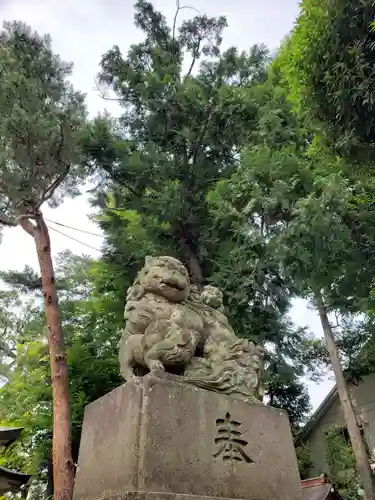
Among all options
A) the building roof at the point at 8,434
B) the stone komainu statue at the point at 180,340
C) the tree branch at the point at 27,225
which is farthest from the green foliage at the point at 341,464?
the stone komainu statue at the point at 180,340

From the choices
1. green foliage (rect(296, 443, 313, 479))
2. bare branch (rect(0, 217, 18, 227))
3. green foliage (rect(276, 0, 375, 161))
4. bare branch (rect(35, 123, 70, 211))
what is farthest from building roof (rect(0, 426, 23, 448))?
green foliage (rect(296, 443, 313, 479))

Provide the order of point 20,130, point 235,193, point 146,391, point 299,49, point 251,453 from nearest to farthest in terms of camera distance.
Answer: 1. point 146,391
2. point 251,453
3. point 299,49
4. point 235,193
5. point 20,130

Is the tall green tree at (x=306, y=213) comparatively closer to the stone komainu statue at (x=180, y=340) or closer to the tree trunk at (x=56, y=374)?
the stone komainu statue at (x=180, y=340)

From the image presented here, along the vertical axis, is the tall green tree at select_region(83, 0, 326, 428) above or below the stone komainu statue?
above

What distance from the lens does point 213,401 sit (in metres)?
2.99

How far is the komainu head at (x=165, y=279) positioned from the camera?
3.59 meters

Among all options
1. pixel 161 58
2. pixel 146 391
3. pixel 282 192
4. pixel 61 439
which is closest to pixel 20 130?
pixel 161 58

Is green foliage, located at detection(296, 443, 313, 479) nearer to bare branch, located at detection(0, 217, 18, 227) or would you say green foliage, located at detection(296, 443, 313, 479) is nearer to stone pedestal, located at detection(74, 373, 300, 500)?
bare branch, located at detection(0, 217, 18, 227)

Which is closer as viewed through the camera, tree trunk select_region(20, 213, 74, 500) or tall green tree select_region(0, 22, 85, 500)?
tree trunk select_region(20, 213, 74, 500)

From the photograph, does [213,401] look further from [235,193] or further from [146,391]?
[235,193]

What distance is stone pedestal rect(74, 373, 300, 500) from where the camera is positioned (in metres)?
2.54

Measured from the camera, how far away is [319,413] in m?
14.8

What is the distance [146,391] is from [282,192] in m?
4.88

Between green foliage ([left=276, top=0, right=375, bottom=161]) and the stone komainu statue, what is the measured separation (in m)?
2.85
